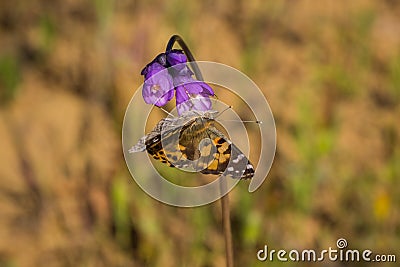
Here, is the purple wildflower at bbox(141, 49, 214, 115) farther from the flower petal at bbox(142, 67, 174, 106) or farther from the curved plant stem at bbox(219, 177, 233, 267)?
the curved plant stem at bbox(219, 177, 233, 267)

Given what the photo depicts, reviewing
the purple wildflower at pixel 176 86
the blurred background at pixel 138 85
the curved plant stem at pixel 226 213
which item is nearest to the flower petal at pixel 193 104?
the purple wildflower at pixel 176 86

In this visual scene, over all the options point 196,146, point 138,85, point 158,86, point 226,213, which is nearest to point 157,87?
point 158,86

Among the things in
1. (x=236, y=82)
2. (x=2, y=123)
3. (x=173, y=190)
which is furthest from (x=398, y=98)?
(x=2, y=123)

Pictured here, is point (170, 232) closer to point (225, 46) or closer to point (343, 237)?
point (343, 237)

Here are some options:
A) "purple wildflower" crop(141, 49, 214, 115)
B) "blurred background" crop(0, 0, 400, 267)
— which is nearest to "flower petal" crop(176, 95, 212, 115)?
"purple wildflower" crop(141, 49, 214, 115)

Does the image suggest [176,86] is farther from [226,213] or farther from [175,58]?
[226,213]

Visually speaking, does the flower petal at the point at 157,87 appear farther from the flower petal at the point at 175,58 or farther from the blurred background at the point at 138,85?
the blurred background at the point at 138,85
